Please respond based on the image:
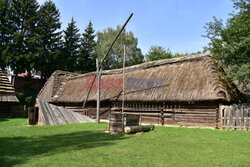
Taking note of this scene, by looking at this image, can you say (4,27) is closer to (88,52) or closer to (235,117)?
(88,52)

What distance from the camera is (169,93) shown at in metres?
14.6

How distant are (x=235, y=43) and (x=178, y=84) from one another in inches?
166

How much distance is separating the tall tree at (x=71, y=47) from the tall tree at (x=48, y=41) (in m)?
1.39

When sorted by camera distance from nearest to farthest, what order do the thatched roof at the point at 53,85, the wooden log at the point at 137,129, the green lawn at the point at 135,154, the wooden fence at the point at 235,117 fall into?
the green lawn at the point at 135,154
the wooden log at the point at 137,129
the wooden fence at the point at 235,117
the thatched roof at the point at 53,85

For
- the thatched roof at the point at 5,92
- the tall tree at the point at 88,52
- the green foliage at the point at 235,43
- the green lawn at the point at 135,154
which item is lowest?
the green lawn at the point at 135,154

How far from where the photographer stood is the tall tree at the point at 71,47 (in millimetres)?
39406

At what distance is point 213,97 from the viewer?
40.3 feet

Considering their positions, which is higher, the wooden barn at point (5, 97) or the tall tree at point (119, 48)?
the tall tree at point (119, 48)

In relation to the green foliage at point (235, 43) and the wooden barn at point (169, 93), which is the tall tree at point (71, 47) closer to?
the wooden barn at point (169, 93)

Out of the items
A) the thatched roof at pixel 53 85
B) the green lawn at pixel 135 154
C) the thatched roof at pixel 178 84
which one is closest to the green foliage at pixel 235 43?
the thatched roof at pixel 178 84

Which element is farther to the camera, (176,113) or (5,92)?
(5,92)

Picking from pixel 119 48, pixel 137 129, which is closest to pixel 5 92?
pixel 137 129

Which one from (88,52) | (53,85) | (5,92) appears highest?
(88,52)

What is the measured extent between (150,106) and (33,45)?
26.5 metres
